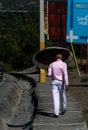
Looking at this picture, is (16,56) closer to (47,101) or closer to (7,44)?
(7,44)

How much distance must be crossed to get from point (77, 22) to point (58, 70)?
48.5 feet

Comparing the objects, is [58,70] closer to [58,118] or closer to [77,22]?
[58,118]

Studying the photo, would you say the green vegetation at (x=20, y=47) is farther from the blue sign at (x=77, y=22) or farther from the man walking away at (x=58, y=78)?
the man walking away at (x=58, y=78)

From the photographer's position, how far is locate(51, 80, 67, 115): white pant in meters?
13.7

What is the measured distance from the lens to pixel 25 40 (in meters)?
43.6

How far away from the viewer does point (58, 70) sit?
13.8 metres

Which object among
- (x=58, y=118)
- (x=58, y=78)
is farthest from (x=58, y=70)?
(x=58, y=118)

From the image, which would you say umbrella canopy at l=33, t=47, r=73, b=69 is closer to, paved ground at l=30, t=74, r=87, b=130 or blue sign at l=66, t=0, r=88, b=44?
paved ground at l=30, t=74, r=87, b=130

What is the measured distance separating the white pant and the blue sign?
14215mm

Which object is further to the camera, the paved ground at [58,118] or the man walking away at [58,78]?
the man walking away at [58,78]

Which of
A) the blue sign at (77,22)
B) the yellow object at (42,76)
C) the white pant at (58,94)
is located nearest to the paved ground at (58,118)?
the white pant at (58,94)

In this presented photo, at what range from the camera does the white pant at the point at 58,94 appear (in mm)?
13664

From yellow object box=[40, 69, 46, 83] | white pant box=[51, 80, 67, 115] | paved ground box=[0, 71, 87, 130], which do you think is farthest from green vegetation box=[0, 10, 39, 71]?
white pant box=[51, 80, 67, 115]

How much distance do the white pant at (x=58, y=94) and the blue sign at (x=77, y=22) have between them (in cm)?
1422
